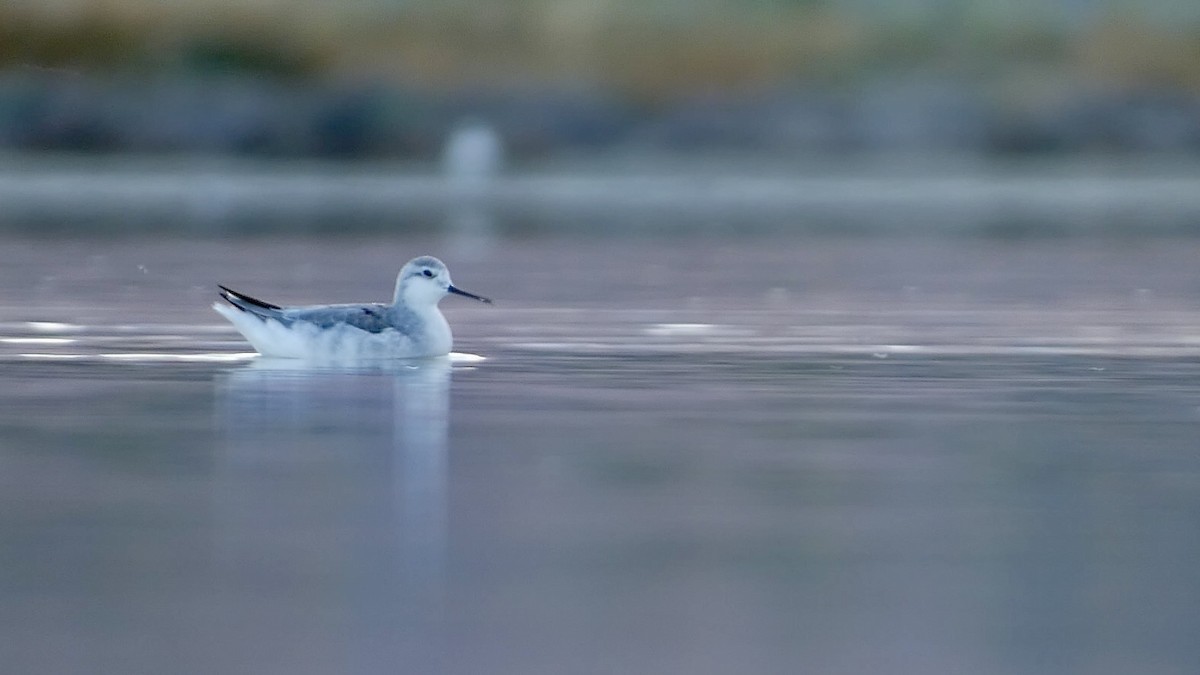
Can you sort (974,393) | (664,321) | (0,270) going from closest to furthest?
(974,393) → (664,321) → (0,270)

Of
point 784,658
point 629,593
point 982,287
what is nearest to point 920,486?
point 629,593

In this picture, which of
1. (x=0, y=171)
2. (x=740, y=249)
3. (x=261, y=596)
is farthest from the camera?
(x=0, y=171)

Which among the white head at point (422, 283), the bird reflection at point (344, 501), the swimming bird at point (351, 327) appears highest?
the white head at point (422, 283)

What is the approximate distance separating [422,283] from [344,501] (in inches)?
207

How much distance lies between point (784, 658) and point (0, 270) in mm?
15467

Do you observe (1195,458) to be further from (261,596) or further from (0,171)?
(0,171)

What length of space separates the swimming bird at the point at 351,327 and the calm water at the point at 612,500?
0.54ft

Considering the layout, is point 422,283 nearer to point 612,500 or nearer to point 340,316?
point 340,316

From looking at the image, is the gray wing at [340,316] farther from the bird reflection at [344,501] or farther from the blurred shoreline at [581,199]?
the blurred shoreline at [581,199]

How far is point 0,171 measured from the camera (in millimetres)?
66000

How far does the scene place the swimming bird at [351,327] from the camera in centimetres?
1197

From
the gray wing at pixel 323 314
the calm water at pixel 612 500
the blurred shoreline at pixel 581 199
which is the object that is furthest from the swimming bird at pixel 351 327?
the blurred shoreline at pixel 581 199

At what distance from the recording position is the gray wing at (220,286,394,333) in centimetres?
1199

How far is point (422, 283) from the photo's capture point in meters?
12.5
